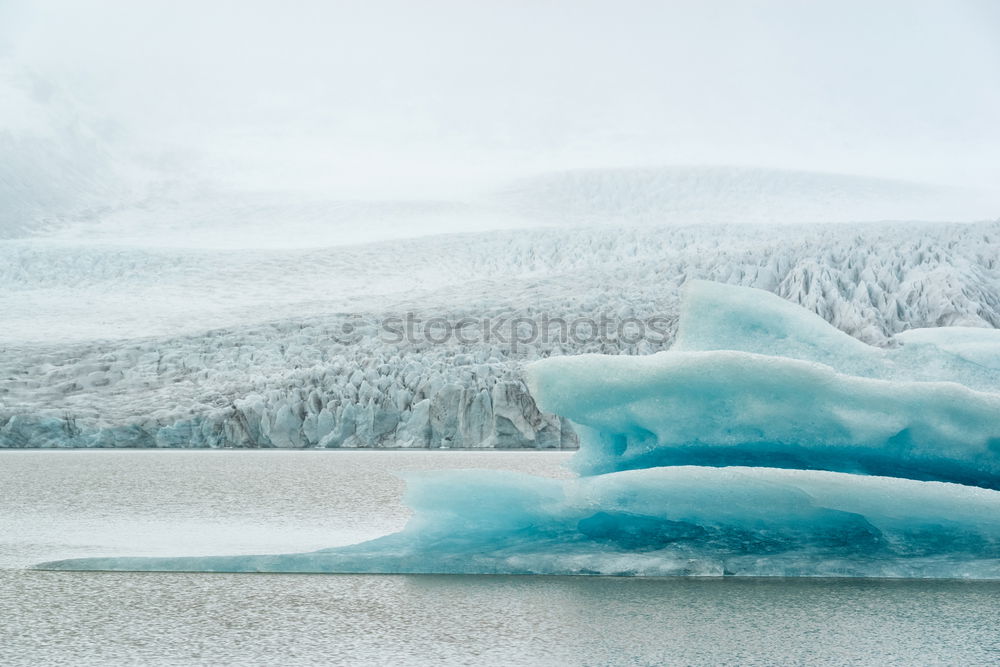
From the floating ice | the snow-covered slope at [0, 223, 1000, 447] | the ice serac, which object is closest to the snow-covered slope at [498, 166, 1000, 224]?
the snow-covered slope at [0, 223, 1000, 447]

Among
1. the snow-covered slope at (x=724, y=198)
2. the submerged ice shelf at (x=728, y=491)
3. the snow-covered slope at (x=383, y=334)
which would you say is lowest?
the snow-covered slope at (x=383, y=334)

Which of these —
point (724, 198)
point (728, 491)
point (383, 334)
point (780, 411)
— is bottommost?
point (383, 334)

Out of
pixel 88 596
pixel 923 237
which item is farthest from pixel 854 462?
pixel 923 237

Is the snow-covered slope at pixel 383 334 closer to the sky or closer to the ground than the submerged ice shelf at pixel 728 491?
closer to the ground

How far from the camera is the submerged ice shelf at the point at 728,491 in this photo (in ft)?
13.5

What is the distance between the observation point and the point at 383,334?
48.6 feet

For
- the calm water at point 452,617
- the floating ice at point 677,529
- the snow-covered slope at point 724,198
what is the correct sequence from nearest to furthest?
the calm water at point 452,617 < the floating ice at point 677,529 < the snow-covered slope at point 724,198

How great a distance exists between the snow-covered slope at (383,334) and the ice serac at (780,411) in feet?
25.3

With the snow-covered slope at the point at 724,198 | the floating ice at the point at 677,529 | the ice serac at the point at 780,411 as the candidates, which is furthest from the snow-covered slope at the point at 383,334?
the floating ice at the point at 677,529

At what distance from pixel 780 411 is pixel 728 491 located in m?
0.43

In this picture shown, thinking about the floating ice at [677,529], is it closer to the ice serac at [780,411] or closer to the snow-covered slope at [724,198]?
the ice serac at [780,411]

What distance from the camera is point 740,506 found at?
4.12 meters

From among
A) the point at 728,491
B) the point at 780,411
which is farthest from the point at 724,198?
the point at 728,491

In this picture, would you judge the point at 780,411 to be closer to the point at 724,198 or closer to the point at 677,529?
the point at 677,529
